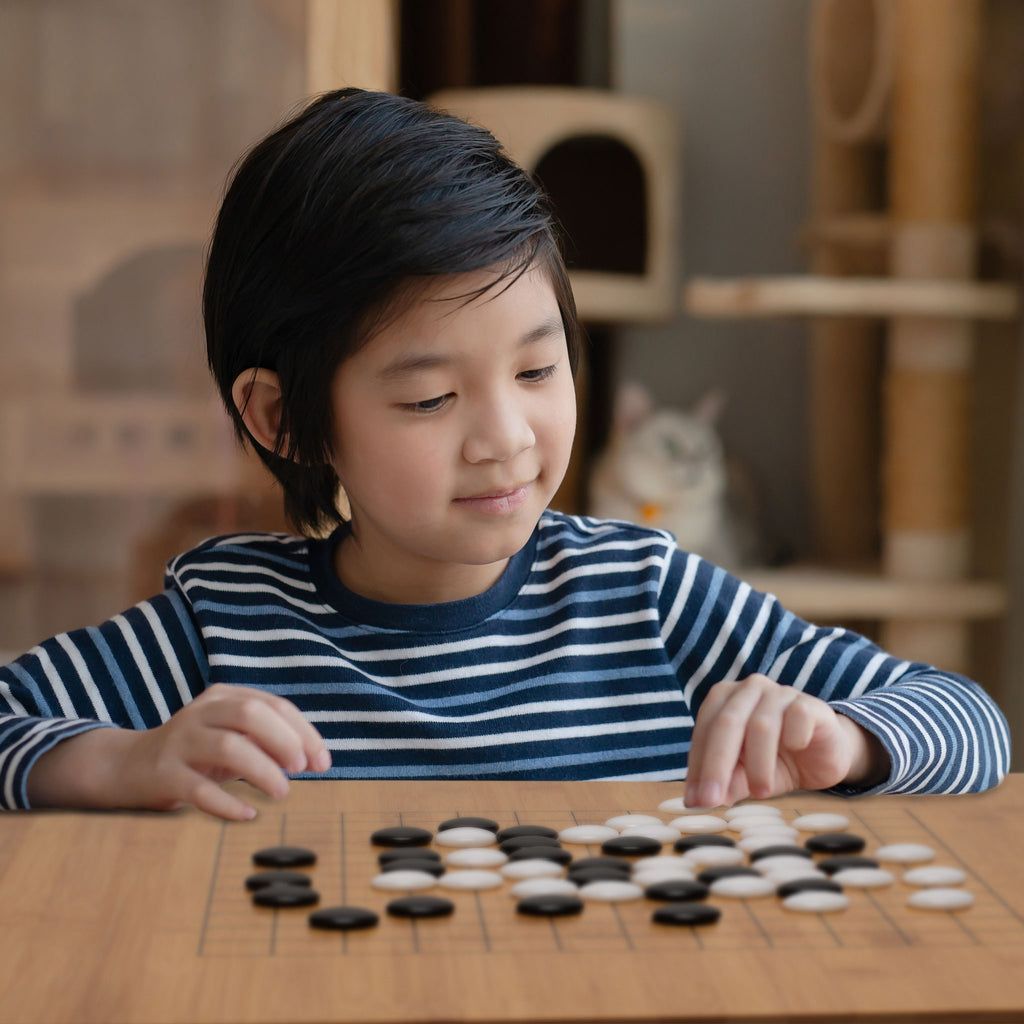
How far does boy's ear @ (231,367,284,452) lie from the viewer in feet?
2.97

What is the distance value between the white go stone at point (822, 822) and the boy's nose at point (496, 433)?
29 cm

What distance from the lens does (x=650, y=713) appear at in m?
0.96

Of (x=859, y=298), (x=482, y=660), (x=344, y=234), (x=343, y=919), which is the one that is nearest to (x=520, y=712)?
(x=482, y=660)

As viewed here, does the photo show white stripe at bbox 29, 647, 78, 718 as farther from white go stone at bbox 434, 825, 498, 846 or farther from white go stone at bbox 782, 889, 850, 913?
white go stone at bbox 782, 889, 850, 913

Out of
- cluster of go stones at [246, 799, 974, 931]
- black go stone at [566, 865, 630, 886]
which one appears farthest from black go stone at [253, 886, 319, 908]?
black go stone at [566, 865, 630, 886]

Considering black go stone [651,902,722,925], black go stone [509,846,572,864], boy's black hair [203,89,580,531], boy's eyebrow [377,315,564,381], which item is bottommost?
black go stone [509,846,572,864]

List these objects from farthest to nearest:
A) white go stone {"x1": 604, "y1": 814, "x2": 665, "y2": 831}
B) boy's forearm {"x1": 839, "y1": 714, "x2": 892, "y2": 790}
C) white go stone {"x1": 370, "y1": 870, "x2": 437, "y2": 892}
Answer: boy's forearm {"x1": 839, "y1": 714, "x2": 892, "y2": 790} → white go stone {"x1": 604, "y1": 814, "x2": 665, "y2": 831} → white go stone {"x1": 370, "y1": 870, "x2": 437, "y2": 892}

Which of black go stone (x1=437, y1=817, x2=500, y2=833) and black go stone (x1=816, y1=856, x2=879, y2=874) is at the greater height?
black go stone (x1=816, y1=856, x2=879, y2=874)

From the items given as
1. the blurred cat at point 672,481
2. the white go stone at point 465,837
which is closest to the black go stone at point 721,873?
the white go stone at point 465,837

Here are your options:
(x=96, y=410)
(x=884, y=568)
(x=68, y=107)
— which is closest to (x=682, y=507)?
(x=884, y=568)

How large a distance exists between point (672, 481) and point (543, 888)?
1.56 m

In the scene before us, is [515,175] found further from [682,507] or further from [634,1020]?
[682,507]

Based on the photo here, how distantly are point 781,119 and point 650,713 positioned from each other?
1623 mm

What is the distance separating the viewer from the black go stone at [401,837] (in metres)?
0.59
